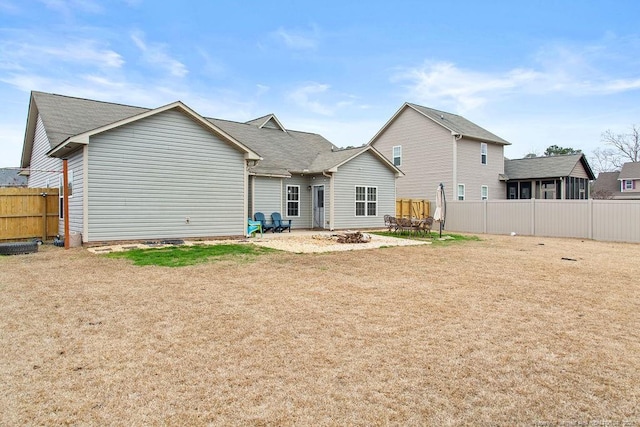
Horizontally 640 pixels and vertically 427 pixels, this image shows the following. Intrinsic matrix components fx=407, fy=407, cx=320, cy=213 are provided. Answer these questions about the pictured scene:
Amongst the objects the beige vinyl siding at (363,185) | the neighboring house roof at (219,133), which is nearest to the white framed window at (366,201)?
the beige vinyl siding at (363,185)

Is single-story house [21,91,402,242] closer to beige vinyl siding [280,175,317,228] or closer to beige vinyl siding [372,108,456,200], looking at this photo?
beige vinyl siding [280,175,317,228]

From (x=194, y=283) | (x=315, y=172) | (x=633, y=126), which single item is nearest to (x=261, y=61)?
(x=315, y=172)

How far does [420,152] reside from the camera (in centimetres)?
2519

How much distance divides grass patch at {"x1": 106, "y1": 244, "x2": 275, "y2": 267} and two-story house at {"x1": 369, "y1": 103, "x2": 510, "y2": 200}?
15.3m

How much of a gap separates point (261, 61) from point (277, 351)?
19.8 metres

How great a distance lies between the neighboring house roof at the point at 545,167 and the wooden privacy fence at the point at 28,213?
25.2 meters

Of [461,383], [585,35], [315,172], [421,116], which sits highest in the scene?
[585,35]

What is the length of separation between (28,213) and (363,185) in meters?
13.3

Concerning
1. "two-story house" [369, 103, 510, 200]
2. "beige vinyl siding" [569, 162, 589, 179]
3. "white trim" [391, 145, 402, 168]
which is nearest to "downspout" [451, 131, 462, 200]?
"two-story house" [369, 103, 510, 200]

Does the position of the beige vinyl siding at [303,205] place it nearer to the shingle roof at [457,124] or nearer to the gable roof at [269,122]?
the gable roof at [269,122]

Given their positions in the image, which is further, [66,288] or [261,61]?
[261,61]

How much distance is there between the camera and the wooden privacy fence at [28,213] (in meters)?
13.0

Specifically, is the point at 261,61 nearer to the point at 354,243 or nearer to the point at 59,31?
the point at 59,31

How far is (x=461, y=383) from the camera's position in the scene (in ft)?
10.6
